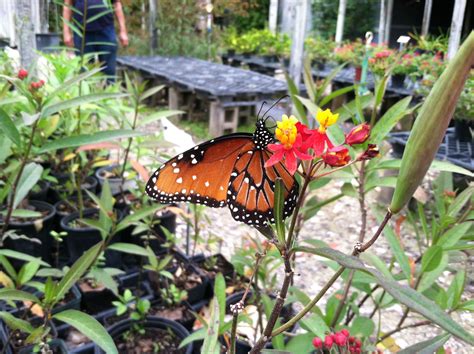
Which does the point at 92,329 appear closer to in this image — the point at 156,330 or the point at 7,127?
the point at 7,127

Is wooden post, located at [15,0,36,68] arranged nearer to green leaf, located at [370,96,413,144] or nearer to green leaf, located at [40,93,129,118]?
green leaf, located at [40,93,129,118]

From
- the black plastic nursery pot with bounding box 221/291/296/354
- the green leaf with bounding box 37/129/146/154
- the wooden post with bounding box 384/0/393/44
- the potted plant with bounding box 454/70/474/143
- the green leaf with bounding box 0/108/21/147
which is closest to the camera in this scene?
the green leaf with bounding box 0/108/21/147

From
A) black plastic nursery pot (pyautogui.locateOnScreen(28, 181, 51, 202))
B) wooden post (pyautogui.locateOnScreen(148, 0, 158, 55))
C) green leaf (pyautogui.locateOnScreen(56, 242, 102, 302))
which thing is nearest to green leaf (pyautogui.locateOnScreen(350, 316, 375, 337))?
green leaf (pyautogui.locateOnScreen(56, 242, 102, 302))

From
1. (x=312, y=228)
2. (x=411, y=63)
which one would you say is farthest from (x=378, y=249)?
(x=411, y=63)

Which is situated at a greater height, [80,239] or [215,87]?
[215,87]

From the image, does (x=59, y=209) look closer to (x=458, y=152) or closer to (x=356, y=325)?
(x=356, y=325)

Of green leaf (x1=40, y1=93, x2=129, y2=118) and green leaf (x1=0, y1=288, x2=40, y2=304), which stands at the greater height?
green leaf (x1=40, y1=93, x2=129, y2=118)

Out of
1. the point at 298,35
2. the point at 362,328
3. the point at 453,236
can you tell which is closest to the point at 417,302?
the point at 453,236
